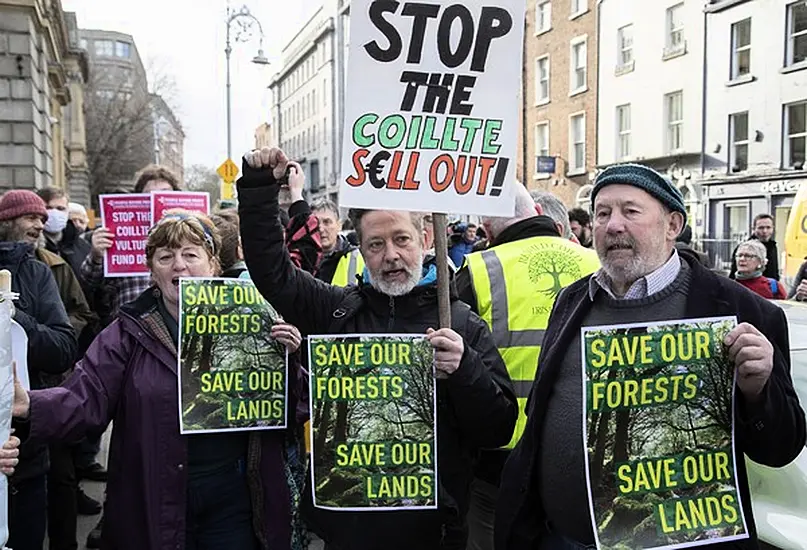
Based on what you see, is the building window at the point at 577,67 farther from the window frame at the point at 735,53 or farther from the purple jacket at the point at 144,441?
the purple jacket at the point at 144,441

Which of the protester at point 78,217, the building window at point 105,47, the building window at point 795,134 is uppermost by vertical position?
the building window at point 105,47

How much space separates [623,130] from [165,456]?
24508 millimetres

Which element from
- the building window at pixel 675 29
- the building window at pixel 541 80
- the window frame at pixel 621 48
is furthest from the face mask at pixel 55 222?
the building window at pixel 541 80

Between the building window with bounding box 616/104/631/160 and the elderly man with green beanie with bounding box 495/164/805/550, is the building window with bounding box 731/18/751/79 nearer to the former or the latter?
the building window with bounding box 616/104/631/160

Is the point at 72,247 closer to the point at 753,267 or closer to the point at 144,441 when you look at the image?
the point at 144,441

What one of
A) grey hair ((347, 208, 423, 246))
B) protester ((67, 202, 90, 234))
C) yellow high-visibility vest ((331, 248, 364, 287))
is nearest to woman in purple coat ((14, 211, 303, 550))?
grey hair ((347, 208, 423, 246))

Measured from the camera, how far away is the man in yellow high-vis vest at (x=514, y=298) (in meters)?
3.22

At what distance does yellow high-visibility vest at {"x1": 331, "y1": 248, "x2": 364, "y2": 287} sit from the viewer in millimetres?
4797

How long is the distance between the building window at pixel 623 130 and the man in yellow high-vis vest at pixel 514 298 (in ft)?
74.9

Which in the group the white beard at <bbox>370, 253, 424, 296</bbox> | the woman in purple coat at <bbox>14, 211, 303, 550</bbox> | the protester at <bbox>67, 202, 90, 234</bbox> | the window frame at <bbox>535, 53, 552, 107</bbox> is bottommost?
the woman in purple coat at <bbox>14, 211, 303, 550</bbox>

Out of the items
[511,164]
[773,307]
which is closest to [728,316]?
[773,307]

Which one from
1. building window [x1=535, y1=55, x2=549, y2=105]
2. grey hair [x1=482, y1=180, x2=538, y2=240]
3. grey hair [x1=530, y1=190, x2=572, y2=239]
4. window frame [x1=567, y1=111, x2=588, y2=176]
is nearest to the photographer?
grey hair [x1=482, y1=180, x2=538, y2=240]

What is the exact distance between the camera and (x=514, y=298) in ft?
10.6

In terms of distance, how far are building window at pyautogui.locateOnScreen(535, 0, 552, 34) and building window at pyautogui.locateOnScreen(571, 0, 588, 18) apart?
140 centimetres
